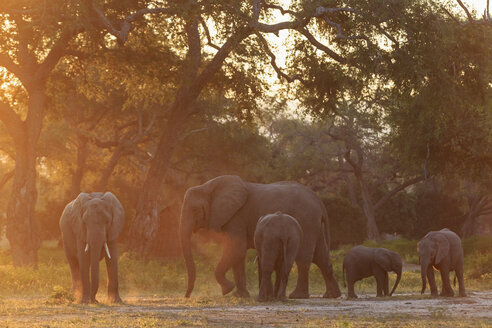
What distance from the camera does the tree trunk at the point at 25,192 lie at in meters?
26.3

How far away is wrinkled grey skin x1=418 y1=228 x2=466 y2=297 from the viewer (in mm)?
19172

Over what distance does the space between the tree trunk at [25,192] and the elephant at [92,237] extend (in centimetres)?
926

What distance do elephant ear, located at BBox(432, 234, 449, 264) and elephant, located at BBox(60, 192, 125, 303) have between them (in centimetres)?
765

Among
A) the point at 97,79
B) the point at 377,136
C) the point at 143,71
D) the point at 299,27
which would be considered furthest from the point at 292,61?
the point at 377,136

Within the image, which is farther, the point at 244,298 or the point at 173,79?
the point at 173,79

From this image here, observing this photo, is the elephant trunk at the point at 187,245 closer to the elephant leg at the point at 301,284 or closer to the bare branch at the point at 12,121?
the elephant leg at the point at 301,284

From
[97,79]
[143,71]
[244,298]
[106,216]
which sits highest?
[97,79]

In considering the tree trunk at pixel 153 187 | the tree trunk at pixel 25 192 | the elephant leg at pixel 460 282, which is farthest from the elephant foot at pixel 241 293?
the tree trunk at pixel 153 187

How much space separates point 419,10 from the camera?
75.0ft

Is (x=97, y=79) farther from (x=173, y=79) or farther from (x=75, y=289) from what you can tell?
(x=75, y=289)

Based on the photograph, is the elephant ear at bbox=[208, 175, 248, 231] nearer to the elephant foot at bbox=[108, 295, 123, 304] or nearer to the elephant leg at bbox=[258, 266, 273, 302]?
the elephant leg at bbox=[258, 266, 273, 302]

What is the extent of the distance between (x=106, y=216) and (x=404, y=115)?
17252 mm

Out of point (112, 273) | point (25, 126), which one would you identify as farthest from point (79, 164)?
point (112, 273)

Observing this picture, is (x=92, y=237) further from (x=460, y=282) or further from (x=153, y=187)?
(x=153, y=187)
